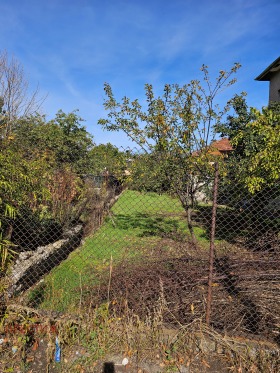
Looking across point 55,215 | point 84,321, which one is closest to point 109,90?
point 55,215

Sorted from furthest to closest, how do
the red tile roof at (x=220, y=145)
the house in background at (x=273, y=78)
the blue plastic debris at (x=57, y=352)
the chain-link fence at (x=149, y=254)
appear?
the house in background at (x=273, y=78)
the red tile roof at (x=220, y=145)
the chain-link fence at (x=149, y=254)
the blue plastic debris at (x=57, y=352)

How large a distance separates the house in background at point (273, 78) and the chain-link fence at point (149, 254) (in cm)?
723

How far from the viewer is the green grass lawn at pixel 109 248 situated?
4.33m

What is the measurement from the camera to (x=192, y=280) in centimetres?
373

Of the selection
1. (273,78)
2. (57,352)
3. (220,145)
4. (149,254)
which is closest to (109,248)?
(149,254)

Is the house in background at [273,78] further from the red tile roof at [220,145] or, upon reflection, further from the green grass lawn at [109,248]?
the green grass lawn at [109,248]

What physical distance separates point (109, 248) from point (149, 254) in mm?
1205

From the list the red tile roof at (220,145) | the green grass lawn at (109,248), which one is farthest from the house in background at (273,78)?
the green grass lawn at (109,248)

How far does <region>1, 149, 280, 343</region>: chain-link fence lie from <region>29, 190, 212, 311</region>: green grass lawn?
1.0 inches

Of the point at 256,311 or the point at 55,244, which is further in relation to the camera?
the point at 55,244

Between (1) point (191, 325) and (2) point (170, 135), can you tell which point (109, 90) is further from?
(1) point (191, 325)

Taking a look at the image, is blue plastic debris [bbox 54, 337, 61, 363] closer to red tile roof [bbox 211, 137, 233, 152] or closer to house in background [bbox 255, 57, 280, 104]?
red tile roof [bbox 211, 137, 233, 152]

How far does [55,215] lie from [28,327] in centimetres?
432

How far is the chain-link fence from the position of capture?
3.38m
